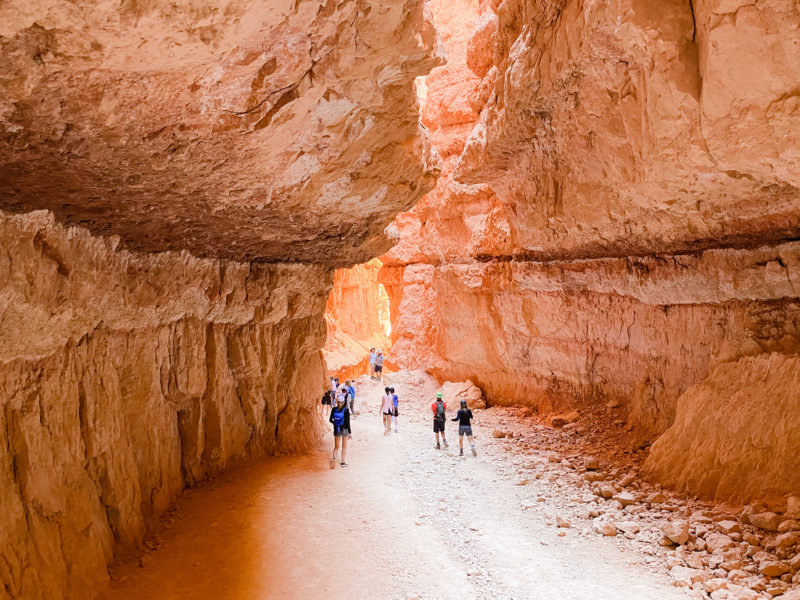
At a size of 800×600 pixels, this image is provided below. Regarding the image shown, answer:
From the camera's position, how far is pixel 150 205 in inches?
172

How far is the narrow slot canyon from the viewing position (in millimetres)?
3115

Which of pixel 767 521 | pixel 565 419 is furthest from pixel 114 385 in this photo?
pixel 565 419

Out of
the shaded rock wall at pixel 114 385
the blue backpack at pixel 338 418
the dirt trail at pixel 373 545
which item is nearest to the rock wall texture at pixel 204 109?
the shaded rock wall at pixel 114 385

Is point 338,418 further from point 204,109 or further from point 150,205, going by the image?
point 204,109

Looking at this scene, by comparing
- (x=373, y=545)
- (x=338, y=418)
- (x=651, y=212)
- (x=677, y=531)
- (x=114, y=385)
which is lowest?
(x=373, y=545)

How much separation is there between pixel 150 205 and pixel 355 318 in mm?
24249

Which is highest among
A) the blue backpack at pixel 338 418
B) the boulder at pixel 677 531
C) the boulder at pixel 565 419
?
the blue backpack at pixel 338 418

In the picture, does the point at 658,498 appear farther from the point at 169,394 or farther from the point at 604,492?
the point at 169,394

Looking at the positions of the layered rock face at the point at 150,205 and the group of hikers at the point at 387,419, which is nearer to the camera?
the layered rock face at the point at 150,205

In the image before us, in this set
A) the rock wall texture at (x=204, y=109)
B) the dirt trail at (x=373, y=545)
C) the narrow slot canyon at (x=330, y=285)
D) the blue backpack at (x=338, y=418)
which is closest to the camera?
the rock wall texture at (x=204, y=109)

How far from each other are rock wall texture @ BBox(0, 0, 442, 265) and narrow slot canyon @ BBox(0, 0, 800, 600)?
22 millimetres

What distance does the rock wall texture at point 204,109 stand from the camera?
232 cm

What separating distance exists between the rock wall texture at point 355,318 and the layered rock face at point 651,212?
1304 centimetres

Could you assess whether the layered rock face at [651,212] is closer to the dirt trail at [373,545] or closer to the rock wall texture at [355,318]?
the dirt trail at [373,545]
